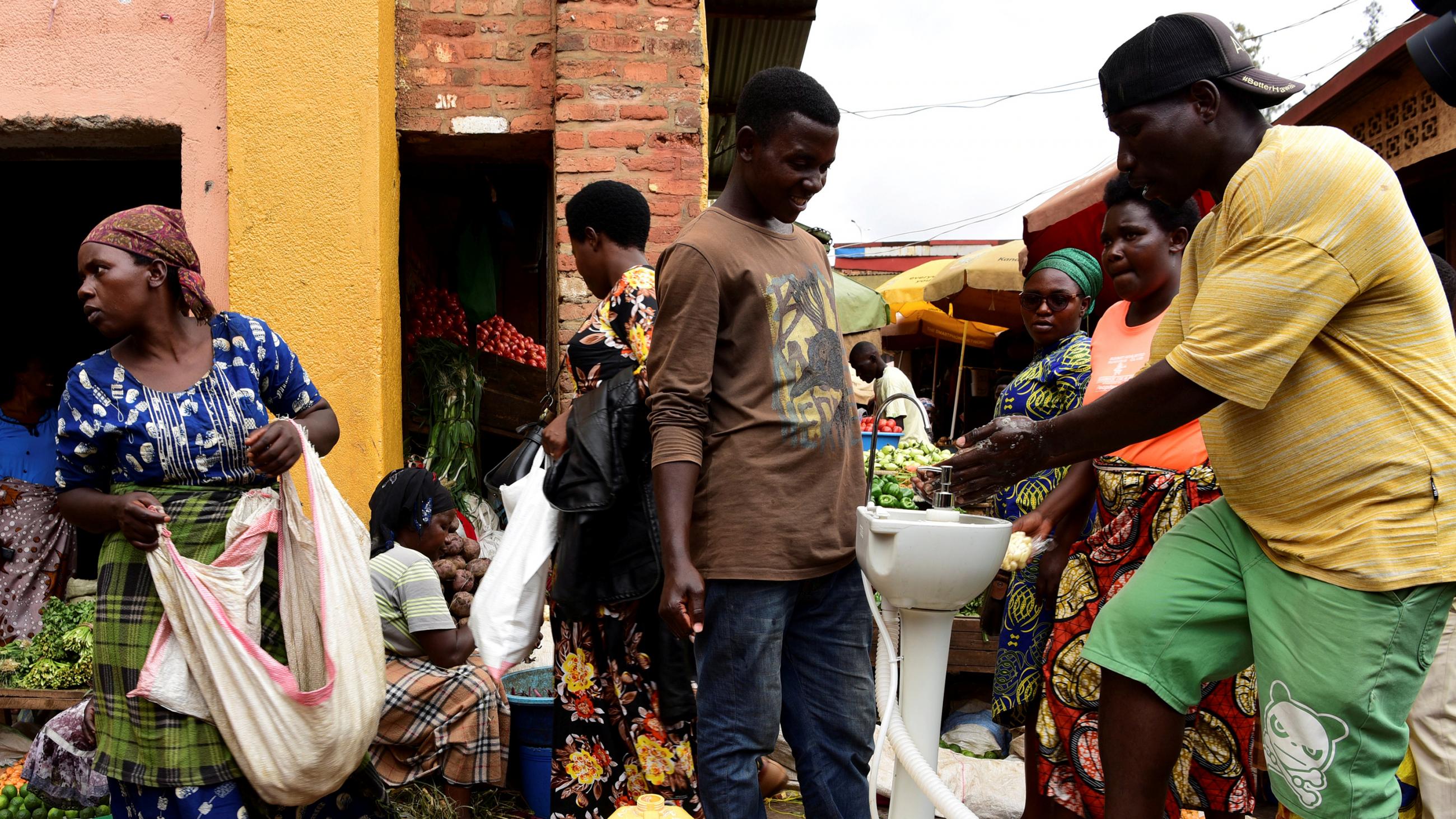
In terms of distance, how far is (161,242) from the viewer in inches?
107

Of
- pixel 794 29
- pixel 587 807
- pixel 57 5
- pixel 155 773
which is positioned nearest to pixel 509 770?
pixel 587 807

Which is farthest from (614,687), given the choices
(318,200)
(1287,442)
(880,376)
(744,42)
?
(880,376)

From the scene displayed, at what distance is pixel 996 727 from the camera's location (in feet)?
15.1

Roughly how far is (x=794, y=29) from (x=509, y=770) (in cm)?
558

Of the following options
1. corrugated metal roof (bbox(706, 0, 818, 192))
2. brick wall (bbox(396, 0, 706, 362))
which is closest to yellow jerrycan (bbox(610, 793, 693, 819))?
brick wall (bbox(396, 0, 706, 362))

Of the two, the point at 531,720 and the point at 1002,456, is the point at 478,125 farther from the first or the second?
the point at 1002,456

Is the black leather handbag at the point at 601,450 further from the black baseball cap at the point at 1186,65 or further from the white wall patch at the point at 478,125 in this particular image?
the white wall patch at the point at 478,125

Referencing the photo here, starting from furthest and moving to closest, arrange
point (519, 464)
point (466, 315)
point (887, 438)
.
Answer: point (887, 438) < point (466, 315) < point (519, 464)

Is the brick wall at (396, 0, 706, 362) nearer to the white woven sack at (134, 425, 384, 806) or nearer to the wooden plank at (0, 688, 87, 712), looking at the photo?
the white woven sack at (134, 425, 384, 806)

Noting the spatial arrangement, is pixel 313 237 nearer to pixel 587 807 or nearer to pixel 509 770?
pixel 509 770

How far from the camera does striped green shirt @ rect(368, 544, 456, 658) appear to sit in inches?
141

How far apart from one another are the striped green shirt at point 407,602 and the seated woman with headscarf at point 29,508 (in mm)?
2448

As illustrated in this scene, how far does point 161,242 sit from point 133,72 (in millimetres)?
2285

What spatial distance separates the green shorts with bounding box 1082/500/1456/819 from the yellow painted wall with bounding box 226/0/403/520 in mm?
3262
